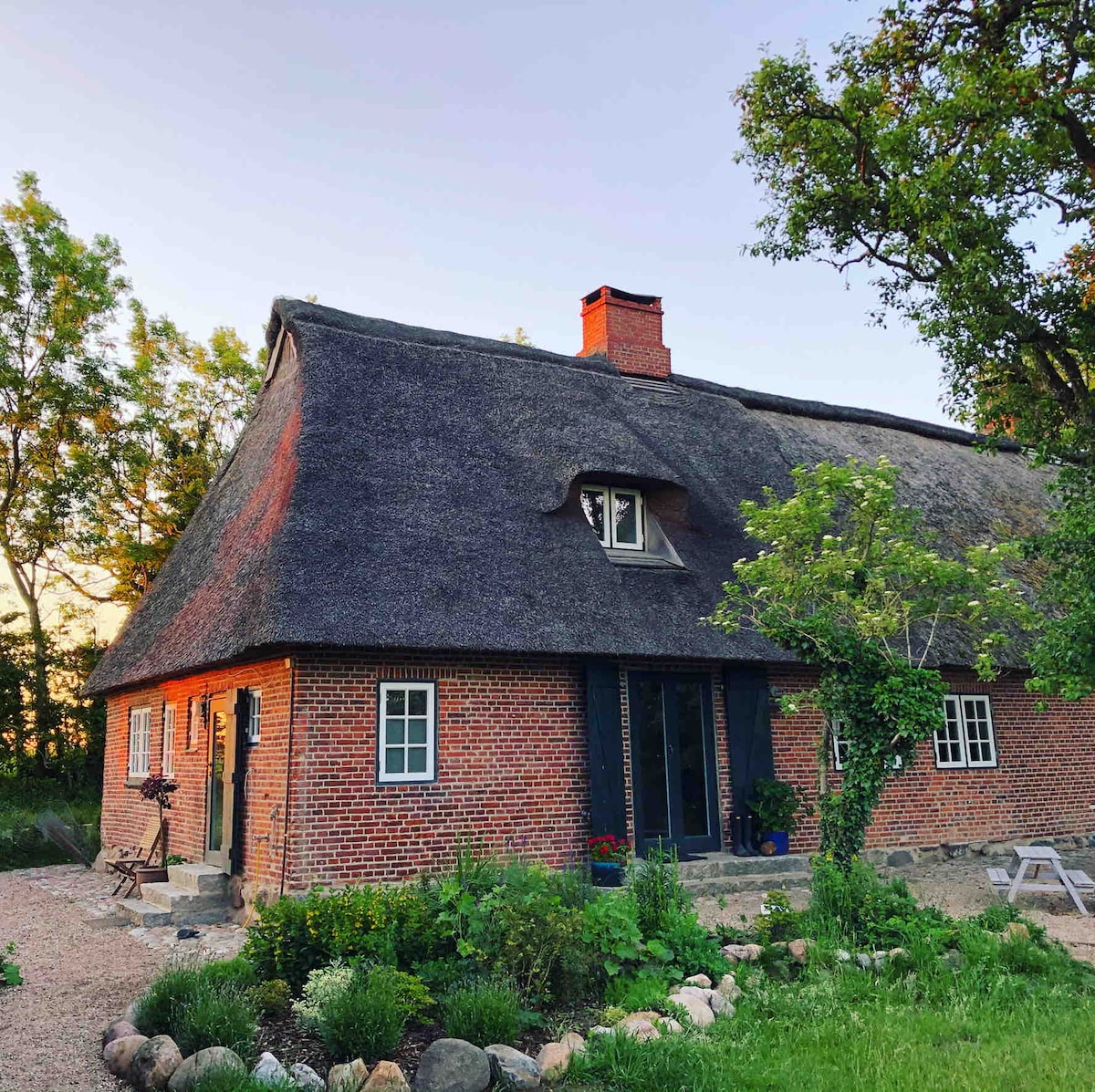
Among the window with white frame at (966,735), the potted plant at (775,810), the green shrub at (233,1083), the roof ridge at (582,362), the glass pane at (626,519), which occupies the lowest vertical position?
the green shrub at (233,1083)

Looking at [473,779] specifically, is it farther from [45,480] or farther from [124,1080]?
[45,480]

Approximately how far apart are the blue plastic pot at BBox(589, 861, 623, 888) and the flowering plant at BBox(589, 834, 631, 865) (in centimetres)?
5

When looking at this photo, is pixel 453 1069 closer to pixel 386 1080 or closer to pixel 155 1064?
pixel 386 1080

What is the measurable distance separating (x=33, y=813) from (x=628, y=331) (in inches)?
554

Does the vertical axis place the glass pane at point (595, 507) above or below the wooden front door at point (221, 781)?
above

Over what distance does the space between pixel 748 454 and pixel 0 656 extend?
57.2ft

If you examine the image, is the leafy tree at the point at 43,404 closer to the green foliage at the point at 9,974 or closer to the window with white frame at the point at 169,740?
the window with white frame at the point at 169,740

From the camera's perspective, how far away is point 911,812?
12.5 metres

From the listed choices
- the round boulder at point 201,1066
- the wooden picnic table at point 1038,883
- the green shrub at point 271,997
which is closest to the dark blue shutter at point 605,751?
the wooden picnic table at point 1038,883

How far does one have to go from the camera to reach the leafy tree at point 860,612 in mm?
8680

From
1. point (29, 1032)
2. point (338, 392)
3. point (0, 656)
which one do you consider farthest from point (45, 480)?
point (29, 1032)

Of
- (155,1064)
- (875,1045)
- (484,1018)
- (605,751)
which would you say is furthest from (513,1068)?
(605,751)

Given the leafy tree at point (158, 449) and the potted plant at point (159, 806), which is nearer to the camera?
the potted plant at point (159, 806)

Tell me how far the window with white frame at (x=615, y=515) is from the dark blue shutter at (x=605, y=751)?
1965 millimetres
